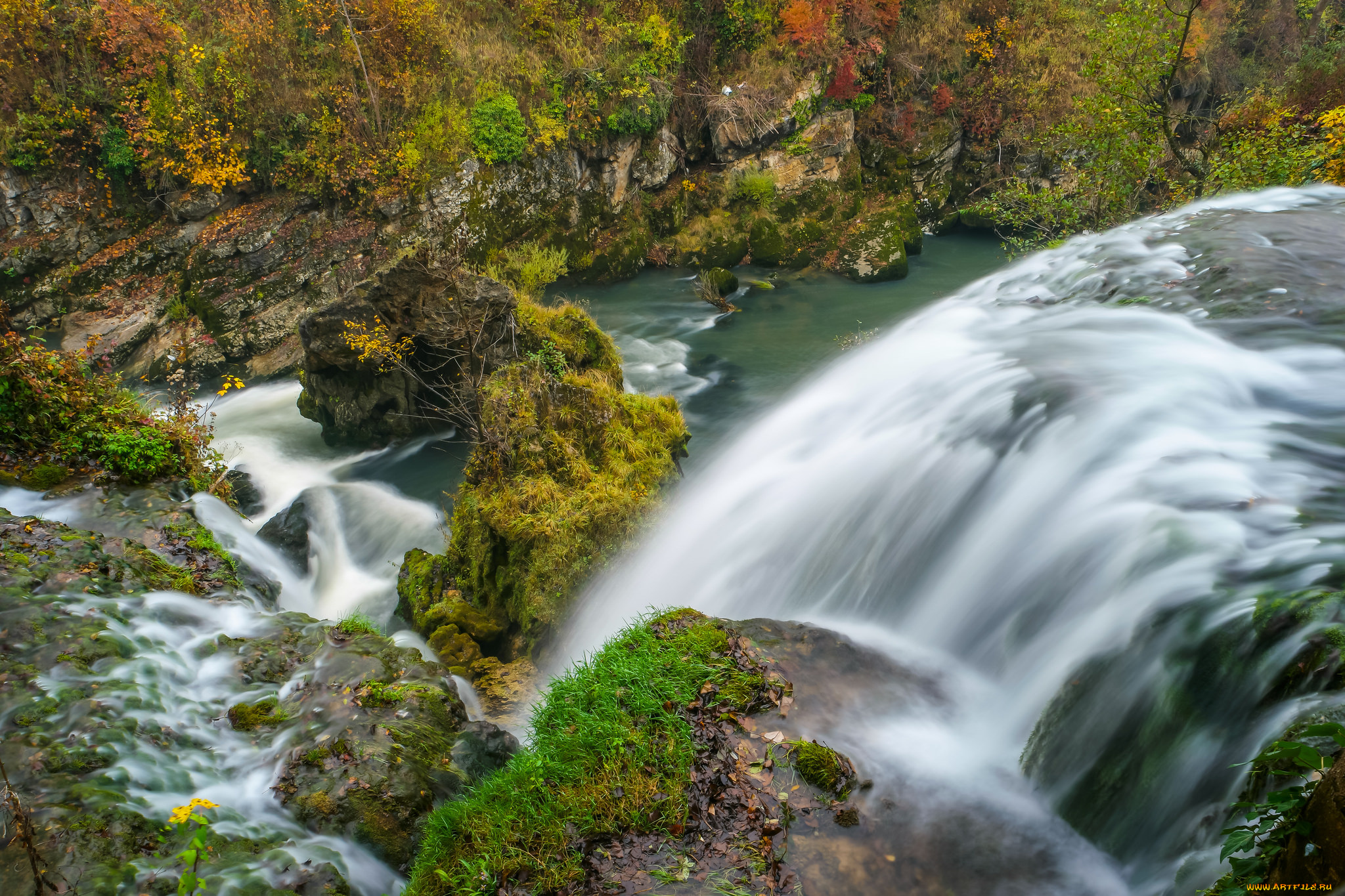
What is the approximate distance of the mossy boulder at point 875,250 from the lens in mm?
18984

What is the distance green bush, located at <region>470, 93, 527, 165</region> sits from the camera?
17.9 meters

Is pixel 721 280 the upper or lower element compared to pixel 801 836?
upper

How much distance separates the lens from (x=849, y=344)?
15.5 meters

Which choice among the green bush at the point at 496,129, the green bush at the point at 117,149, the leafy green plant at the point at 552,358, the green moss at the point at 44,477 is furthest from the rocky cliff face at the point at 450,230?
the green moss at the point at 44,477

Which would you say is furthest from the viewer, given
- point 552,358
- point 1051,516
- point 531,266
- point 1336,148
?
point 531,266

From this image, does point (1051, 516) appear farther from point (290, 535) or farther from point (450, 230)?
point (450, 230)

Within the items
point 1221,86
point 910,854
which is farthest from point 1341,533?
point 1221,86

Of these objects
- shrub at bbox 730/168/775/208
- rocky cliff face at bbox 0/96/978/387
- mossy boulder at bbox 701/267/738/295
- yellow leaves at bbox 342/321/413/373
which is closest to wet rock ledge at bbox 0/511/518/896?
yellow leaves at bbox 342/321/413/373

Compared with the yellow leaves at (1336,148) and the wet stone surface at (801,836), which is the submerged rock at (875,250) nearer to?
the yellow leaves at (1336,148)

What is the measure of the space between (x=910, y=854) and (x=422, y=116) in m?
19.3

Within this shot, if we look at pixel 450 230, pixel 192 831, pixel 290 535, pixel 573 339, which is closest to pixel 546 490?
pixel 573 339

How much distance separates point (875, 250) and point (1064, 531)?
53.3 feet

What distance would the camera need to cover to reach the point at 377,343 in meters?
11.2

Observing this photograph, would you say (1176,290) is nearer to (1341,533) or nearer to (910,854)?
(1341,533)
